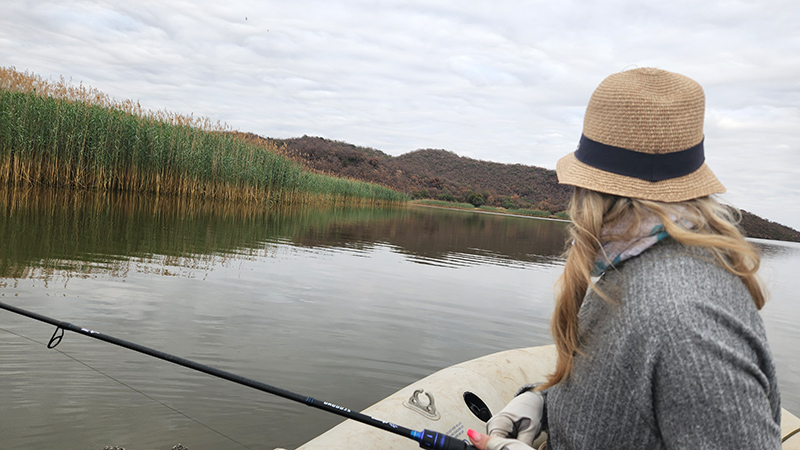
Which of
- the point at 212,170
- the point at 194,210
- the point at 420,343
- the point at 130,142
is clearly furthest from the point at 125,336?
the point at 212,170

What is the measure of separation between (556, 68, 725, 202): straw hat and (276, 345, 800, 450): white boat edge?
1.05 m

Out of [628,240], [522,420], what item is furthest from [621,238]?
[522,420]

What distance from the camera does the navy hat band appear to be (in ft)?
3.81

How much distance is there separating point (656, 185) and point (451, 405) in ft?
5.39

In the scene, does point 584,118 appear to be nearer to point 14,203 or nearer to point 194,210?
point 14,203

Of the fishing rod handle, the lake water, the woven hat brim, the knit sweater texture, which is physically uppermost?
the woven hat brim

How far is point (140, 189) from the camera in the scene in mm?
13227

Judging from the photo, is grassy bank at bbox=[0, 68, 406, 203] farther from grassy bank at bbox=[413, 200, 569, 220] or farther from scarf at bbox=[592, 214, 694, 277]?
grassy bank at bbox=[413, 200, 569, 220]

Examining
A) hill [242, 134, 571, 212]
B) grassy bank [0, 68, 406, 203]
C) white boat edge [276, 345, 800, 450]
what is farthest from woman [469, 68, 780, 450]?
hill [242, 134, 571, 212]

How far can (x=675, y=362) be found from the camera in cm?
94

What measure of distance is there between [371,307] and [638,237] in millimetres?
4488

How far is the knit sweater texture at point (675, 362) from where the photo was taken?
2.97 feet

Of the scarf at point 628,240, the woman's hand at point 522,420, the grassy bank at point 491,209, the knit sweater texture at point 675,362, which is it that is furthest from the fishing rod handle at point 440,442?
the grassy bank at point 491,209

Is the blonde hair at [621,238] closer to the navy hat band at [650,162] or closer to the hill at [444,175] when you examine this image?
the navy hat band at [650,162]
